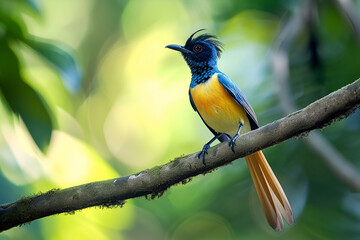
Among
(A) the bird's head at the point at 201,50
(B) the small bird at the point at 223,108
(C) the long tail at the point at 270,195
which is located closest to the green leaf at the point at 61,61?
(B) the small bird at the point at 223,108

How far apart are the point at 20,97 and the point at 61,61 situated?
25 cm

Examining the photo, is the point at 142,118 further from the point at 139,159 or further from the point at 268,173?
the point at 268,173

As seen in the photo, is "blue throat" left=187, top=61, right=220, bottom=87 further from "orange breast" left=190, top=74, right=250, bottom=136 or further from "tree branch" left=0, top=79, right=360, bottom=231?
"tree branch" left=0, top=79, right=360, bottom=231

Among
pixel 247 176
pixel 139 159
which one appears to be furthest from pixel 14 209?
pixel 139 159

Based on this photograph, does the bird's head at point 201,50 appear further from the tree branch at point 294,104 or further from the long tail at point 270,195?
the long tail at point 270,195

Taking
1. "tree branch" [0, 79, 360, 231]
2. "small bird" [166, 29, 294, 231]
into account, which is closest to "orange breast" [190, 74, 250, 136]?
"small bird" [166, 29, 294, 231]

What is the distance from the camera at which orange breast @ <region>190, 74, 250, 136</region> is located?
12.0ft

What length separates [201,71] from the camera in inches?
153

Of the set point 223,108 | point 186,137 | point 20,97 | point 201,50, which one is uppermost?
point 20,97

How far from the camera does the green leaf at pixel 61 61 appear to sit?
2188mm

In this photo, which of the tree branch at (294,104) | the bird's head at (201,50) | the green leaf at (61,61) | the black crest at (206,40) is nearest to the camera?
the green leaf at (61,61)

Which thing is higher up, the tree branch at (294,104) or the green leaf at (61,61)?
the green leaf at (61,61)

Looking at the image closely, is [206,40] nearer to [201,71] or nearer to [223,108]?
[201,71]

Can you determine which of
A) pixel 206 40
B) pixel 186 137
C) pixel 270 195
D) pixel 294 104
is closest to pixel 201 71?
pixel 206 40
